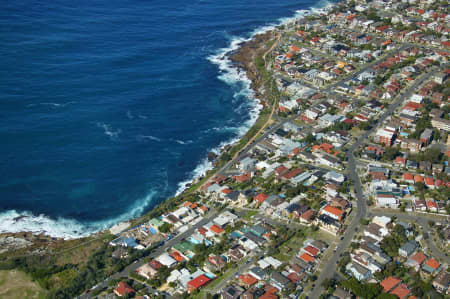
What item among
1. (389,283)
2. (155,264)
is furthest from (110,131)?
(389,283)

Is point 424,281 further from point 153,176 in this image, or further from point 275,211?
point 153,176

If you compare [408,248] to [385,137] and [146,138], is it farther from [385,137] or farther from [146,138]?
[146,138]

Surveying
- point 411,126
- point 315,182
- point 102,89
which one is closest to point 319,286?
point 315,182

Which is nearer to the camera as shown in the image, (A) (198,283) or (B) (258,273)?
(A) (198,283)

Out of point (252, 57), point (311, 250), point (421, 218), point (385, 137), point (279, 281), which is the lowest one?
point (421, 218)

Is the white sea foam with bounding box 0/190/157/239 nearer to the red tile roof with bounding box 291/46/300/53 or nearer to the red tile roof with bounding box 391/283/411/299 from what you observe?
the red tile roof with bounding box 391/283/411/299
